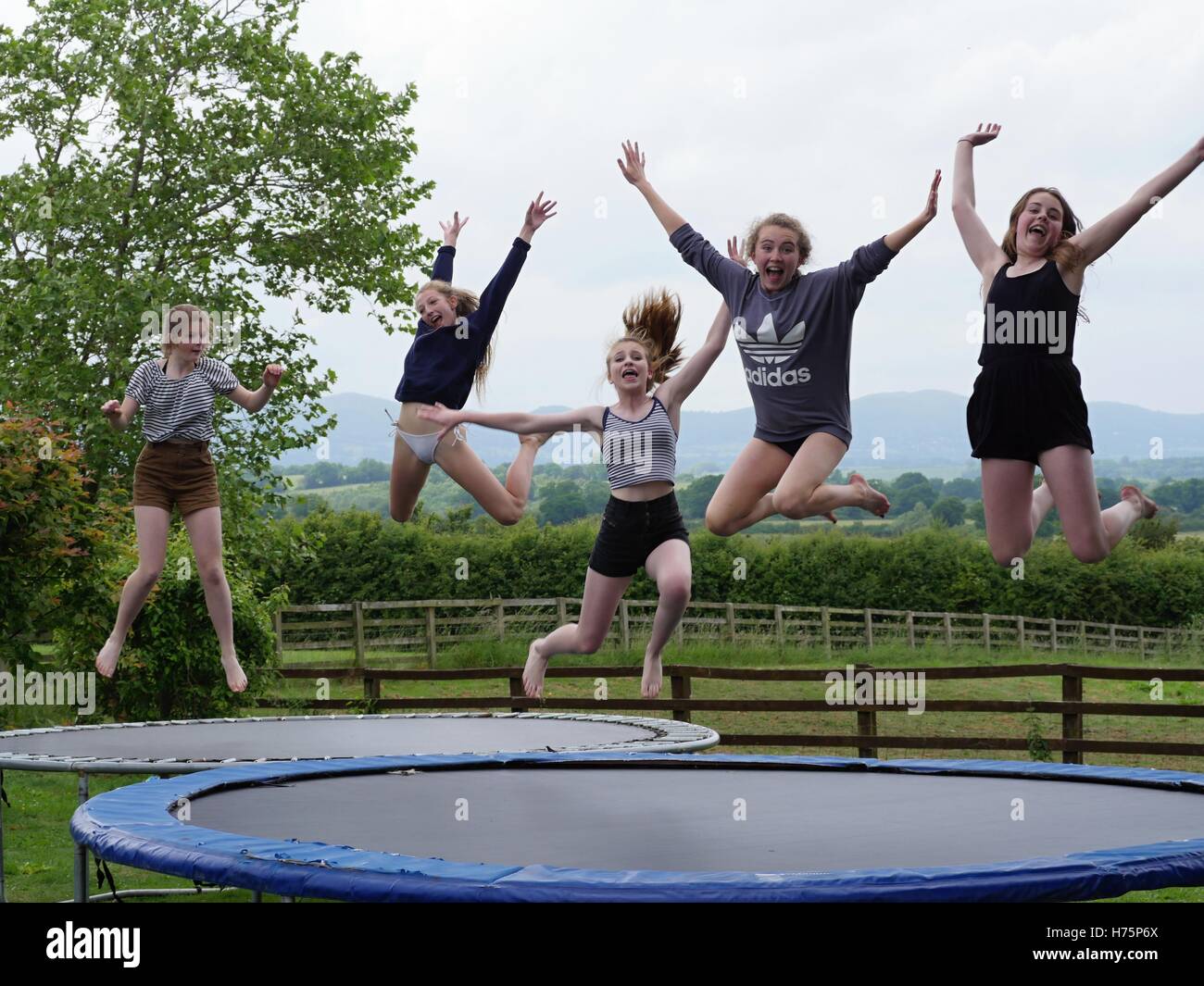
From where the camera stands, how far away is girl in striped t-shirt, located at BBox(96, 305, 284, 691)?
15.9 ft

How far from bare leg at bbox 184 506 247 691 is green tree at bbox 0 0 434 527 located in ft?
10.4

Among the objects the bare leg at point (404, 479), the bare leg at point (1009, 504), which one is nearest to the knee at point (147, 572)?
the bare leg at point (404, 479)

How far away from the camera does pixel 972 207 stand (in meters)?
3.38

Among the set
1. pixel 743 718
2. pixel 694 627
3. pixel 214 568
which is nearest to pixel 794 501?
pixel 214 568

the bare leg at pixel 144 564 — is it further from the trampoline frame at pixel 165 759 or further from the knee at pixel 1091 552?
the knee at pixel 1091 552

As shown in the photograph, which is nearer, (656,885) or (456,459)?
(656,885)

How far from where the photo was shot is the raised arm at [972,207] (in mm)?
3367

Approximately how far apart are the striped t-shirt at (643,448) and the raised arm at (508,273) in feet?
1.63

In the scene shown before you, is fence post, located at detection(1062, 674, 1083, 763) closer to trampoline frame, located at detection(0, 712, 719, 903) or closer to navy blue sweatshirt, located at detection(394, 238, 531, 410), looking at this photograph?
trampoline frame, located at detection(0, 712, 719, 903)

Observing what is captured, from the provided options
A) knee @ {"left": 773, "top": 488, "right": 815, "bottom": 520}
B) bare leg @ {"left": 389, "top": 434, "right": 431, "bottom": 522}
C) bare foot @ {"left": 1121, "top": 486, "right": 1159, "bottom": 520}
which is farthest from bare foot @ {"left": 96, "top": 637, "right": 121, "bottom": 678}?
bare foot @ {"left": 1121, "top": 486, "right": 1159, "bottom": 520}
